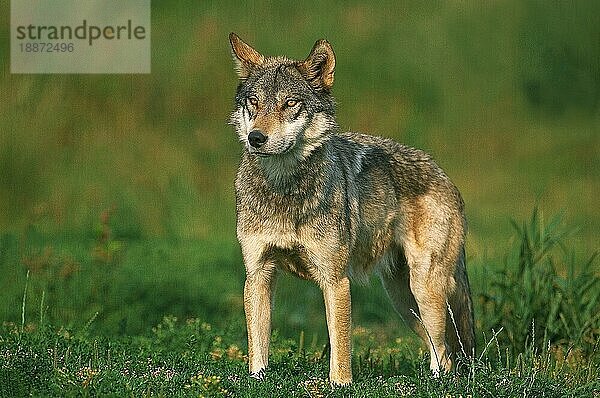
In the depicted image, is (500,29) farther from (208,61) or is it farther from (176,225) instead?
(176,225)

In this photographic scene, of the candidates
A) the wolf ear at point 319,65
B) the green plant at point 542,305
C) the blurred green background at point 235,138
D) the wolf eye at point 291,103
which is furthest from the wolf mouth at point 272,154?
the blurred green background at point 235,138

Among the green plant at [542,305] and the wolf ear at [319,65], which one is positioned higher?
the wolf ear at [319,65]

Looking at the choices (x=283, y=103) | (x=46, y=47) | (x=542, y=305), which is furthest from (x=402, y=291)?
(x=46, y=47)

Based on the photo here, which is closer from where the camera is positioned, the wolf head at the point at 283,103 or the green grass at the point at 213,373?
the green grass at the point at 213,373

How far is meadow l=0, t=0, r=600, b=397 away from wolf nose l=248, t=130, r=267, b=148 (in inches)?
54.2

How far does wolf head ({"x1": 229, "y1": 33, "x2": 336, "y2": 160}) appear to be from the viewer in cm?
742

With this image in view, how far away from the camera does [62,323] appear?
10711 millimetres

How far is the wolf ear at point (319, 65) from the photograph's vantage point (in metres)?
7.80

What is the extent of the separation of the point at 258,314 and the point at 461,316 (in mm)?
1831

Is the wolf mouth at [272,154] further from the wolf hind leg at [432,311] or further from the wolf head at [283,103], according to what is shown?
the wolf hind leg at [432,311]

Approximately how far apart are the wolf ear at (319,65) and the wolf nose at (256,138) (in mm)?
673

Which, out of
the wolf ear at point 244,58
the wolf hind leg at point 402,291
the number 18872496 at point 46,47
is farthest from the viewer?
the number 18872496 at point 46,47

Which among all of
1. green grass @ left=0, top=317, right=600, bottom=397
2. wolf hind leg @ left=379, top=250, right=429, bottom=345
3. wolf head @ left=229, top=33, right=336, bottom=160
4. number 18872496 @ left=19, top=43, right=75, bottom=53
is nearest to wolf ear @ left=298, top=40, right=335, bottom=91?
wolf head @ left=229, top=33, right=336, bottom=160

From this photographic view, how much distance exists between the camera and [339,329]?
7.72m
